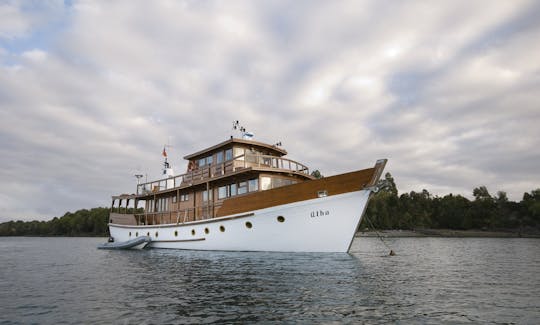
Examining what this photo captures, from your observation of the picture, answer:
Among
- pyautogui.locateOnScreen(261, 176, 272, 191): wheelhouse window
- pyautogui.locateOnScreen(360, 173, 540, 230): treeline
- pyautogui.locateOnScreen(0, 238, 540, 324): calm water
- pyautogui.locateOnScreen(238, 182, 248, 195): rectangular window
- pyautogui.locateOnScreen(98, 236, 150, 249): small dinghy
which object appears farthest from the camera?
pyautogui.locateOnScreen(360, 173, 540, 230): treeline

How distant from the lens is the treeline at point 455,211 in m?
68.9

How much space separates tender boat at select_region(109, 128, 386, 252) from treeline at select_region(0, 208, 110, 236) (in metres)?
80.6

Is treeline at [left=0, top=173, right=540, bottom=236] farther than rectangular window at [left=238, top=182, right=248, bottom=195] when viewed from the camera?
Yes

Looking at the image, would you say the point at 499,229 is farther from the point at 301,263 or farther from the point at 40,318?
the point at 40,318

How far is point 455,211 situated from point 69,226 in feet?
365

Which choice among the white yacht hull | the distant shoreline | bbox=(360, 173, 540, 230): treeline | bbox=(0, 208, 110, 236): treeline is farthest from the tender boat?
bbox=(0, 208, 110, 236): treeline

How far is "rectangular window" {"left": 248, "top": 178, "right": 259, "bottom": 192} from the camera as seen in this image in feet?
60.2

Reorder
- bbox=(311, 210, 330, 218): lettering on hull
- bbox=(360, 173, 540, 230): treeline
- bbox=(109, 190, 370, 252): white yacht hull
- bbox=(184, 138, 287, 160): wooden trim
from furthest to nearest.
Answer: bbox=(360, 173, 540, 230): treeline → bbox=(184, 138, 287, 160): wooden trim → bbox=(311, 210, 330, 218): lettering on hull → bbox=(109, 190, 370, 252): white yacht hull

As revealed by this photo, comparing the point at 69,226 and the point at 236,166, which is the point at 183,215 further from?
the point at 69,226

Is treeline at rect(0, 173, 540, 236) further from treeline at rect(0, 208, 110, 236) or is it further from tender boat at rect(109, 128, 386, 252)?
treeline at rect(0, 208, 110, 236)

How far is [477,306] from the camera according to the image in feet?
22.9

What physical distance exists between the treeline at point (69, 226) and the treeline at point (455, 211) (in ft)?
246

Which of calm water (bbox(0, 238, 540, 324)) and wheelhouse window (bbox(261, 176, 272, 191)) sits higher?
wheelhouse window (bbox(261, 176, 272, 191))

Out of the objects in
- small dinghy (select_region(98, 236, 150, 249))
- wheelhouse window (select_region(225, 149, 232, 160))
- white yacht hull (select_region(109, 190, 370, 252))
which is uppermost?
wheelhouse window (select_region(225, 149, 232, 160))
